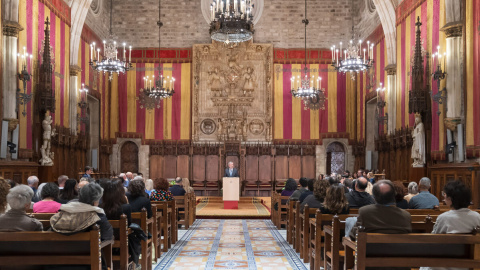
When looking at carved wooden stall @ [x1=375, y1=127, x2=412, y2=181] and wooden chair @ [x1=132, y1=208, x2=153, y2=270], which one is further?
carved wooden stall @ [x1=375, y1=127, x2=412, y2=181]

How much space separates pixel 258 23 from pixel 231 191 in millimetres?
10308

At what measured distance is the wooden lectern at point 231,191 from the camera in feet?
48.2

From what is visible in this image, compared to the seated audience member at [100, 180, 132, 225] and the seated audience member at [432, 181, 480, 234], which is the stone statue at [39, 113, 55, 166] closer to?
the seated audience member at [100, 180, 132, 225]

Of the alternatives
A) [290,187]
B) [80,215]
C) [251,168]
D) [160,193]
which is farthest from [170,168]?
[80,215]

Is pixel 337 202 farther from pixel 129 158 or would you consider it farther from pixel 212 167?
pixel 129 158

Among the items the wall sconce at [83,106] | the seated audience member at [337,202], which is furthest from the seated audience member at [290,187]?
the wall sconce at [83,106]

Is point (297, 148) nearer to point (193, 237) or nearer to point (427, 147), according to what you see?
point (427, 147)

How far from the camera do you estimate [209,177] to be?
21906mm

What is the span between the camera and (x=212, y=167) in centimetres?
2197

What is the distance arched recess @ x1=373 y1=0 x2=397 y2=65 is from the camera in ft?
56.3

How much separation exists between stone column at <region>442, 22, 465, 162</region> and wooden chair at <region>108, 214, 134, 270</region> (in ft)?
30.1

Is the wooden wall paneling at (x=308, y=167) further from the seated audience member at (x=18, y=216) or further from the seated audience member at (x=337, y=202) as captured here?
the seated audience member at (x=18, y=216)

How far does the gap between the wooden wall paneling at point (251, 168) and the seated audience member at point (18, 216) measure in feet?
58.8

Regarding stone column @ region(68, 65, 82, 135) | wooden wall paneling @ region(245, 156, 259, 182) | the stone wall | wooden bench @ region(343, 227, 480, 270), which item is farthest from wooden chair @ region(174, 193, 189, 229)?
the stone wall
